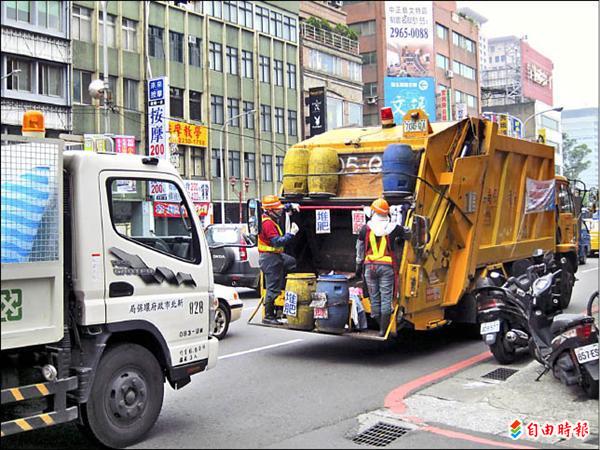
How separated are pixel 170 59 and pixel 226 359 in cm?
2616

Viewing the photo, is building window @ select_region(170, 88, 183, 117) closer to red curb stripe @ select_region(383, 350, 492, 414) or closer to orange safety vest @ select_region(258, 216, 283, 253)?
orange safety vest @ select_region(258, 216, 283, 253)

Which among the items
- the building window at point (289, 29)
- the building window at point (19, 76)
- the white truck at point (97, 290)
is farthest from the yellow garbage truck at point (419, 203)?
the building window at point (289, 29)

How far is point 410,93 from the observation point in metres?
35.8

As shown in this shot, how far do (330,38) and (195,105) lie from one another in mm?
15364

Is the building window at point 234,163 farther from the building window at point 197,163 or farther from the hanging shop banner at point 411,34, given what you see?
the hanging shop banner at point 411,34

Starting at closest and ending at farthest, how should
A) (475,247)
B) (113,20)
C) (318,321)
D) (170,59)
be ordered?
(318,321) → (475,247) → (113,20) → (170,59)

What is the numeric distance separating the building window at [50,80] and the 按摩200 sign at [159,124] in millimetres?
6205

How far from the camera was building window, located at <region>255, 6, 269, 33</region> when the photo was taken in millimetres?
37219

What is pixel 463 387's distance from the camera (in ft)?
23.3

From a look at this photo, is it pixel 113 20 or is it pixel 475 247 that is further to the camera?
pixel 113 20

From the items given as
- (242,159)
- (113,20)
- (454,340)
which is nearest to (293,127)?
(242,159)

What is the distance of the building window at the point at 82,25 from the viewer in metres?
26.9

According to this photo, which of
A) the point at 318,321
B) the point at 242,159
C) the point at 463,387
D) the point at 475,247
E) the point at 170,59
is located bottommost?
the point at 463,387

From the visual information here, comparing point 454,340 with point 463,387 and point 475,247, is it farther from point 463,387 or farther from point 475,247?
point 463,387
